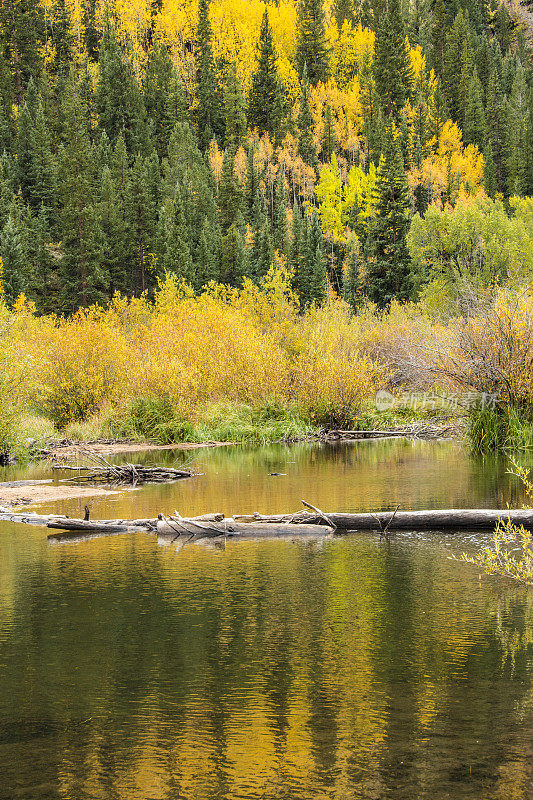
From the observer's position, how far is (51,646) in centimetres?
1242

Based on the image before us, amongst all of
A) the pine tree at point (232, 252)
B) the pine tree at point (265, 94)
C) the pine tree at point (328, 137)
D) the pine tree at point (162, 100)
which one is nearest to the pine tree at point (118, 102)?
the pine tree at point (162, 100)

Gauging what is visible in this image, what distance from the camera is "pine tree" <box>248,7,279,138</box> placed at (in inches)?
5207

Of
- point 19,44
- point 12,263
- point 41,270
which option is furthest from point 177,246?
point 19,44

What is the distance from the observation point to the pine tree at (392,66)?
128 m

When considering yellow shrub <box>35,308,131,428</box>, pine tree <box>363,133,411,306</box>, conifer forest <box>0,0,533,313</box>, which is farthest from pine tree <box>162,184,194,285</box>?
yellow shrub <box>35,308,131,428</box>

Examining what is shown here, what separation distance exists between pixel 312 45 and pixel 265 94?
1670 cm

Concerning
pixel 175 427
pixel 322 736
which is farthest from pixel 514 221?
pixel 322 736

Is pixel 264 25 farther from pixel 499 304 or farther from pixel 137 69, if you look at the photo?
pixel 499 304

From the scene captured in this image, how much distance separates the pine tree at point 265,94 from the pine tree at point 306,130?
373 centimetres

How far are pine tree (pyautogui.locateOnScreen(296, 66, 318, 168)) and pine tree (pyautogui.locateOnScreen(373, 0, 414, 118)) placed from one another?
1002cm

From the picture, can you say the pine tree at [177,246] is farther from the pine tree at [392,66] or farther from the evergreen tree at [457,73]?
the evergreen tree at [457,73]

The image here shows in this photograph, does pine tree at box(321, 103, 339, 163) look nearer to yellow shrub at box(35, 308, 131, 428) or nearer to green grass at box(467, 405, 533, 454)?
yellow shrub at box(35, 308, 131, 428)

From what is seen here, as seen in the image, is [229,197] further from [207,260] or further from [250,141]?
[250,141]

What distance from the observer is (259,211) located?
102 m
